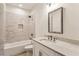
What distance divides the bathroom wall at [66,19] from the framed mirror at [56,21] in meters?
0.07

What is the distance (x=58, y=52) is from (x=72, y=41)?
446 millimetres

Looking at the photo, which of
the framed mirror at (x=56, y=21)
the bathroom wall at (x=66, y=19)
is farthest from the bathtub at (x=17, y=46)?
the framed mirror at (x=56, y=21)

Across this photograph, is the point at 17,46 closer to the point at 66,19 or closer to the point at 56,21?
the point at 56,21

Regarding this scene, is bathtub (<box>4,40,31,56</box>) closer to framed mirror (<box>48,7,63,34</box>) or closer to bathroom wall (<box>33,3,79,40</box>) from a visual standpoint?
bathroom wall (<box>33,3,79,40</box>)

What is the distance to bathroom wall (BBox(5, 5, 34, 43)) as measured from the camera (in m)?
1.74

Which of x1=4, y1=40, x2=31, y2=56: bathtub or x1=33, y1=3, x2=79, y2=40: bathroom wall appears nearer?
x1=33, y1=3, x2=79, y2=40: bathroom wall

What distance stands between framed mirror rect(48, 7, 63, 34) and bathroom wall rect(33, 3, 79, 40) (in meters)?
0.07

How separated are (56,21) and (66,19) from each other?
10.6 inches

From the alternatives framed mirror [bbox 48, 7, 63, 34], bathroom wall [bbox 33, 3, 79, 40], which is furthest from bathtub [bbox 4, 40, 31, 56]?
framed mirror [bbox 48, 7, 63, 34]

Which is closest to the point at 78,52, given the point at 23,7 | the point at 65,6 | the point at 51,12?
the point at 65,6

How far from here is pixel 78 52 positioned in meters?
0.99

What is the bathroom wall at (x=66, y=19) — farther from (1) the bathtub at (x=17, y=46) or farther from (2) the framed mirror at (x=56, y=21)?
(1) the bathtub at (x=17, y=46)

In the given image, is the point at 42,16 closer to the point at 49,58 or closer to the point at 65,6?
the point at 65,6

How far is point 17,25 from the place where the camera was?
177 cm
